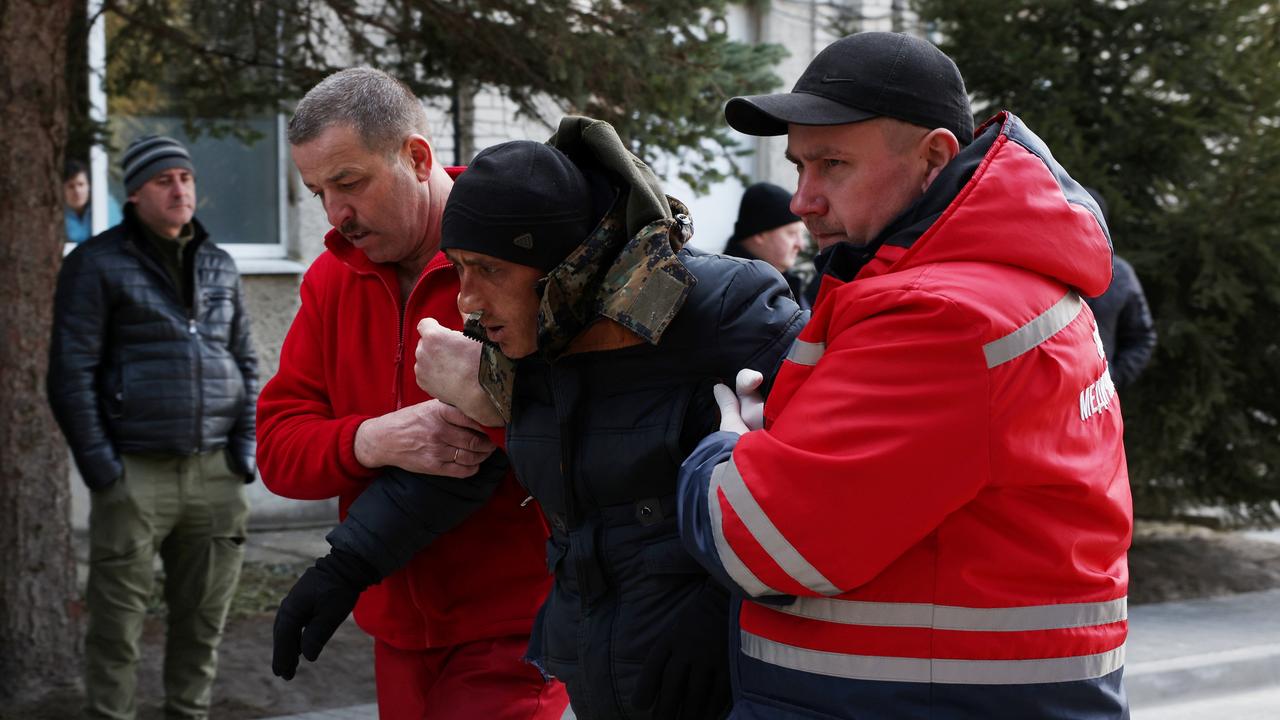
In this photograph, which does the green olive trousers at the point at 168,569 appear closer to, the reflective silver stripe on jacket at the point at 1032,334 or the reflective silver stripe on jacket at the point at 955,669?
the reflective silver stripe on jacket at the point at 955,669

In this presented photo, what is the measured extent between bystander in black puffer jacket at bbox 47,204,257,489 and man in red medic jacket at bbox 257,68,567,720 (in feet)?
7.74

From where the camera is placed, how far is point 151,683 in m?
6.12

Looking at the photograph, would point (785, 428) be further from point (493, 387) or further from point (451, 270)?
point (451, 270)

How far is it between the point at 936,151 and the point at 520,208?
673 millimetres

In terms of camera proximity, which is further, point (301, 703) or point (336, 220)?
point (301, 703)

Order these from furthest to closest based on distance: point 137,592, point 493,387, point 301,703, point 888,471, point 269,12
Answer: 1. point 269,12
2. point 301,703
3. point 137,592
4. point 493,387
5. point 888,471

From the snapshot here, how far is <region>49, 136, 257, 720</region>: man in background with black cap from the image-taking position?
5.25 m

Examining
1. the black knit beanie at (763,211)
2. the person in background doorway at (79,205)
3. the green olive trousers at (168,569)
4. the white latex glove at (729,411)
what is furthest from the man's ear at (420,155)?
the person in background doorway at (79,205)

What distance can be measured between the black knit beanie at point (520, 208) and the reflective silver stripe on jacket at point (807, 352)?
1.78 ft

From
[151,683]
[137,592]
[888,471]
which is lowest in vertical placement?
[151,683]

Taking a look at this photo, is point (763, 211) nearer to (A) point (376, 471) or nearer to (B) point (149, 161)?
(B) point (149, 161)

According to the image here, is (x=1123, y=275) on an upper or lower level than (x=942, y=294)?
lower

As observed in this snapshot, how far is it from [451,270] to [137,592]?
291 cm

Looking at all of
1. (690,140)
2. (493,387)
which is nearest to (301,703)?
(690,140)
